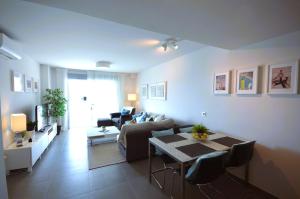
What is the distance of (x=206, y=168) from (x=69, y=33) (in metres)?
2.85

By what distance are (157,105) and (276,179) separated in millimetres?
3548

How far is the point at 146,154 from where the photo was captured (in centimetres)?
317

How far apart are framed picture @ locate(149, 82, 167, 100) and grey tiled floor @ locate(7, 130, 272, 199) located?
2.25 metres

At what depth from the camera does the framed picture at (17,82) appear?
2.95 meters

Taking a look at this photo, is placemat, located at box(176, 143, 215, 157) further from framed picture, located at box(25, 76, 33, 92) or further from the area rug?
framed picture, located at box(25, 76, 33, 92)

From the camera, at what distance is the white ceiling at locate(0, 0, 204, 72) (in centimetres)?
179

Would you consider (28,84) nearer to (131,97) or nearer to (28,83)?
(28,83)

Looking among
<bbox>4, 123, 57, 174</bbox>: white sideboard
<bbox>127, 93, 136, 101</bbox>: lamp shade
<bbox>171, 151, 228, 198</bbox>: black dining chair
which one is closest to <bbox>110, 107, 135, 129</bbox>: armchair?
<bbox>127, 93, 136, 101</bbox>: lamp shade

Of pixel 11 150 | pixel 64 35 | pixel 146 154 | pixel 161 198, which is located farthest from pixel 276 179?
pixel 11 150

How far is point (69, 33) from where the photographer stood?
2.37 m

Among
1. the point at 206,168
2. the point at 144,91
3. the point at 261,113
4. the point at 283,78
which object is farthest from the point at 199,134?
the point at 144,91

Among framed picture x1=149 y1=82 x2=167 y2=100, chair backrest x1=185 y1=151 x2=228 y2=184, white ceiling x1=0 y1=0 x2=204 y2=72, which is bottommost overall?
chair backrest x1=185 y1=151 x2=228 y2=184

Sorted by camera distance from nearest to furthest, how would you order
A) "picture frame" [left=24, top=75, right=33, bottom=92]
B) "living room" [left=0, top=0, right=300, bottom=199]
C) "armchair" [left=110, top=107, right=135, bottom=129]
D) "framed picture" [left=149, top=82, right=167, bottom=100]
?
"living room" [left=0, top=0, right=300, bottom=199] → "picture frame" [left=24, top=75, right=33, bottom=92] → "framed picture" [left=149, top=82, right=167, bottom=100] → "armchair" [left=110, top=107, right=135, bottom=129]

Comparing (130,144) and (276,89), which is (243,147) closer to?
(276,89)
